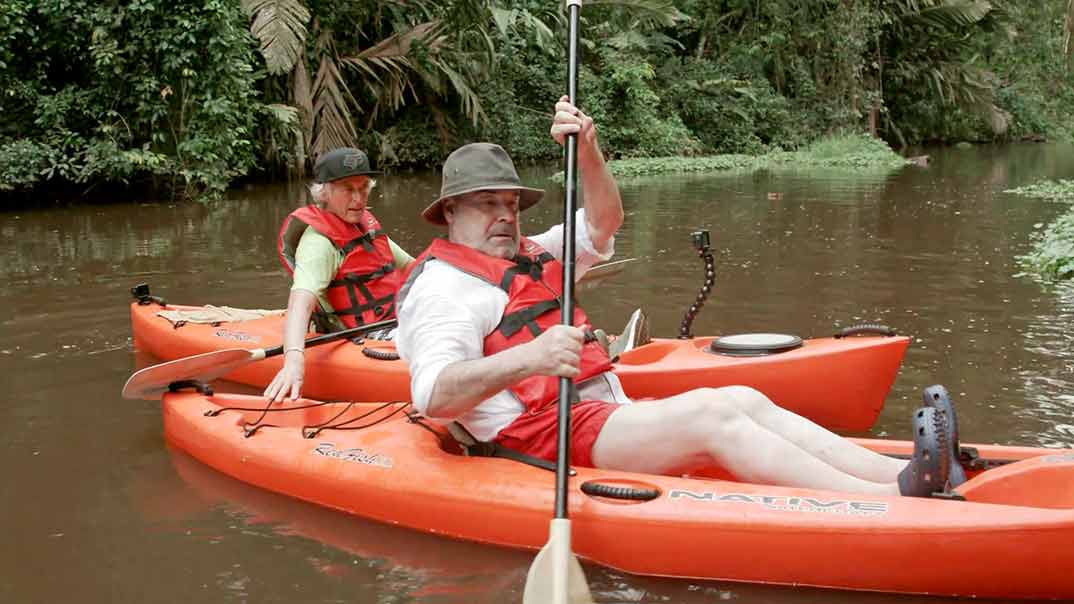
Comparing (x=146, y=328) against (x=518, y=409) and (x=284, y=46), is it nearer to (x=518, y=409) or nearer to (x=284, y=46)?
(x=518, y=409)

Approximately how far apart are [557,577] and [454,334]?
2.16 ft

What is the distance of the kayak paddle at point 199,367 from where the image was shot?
13.2 feet

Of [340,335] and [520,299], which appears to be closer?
[520,299]

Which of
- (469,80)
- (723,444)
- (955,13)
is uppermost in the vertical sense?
(955,13)

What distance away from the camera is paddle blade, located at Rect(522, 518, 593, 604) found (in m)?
2.49

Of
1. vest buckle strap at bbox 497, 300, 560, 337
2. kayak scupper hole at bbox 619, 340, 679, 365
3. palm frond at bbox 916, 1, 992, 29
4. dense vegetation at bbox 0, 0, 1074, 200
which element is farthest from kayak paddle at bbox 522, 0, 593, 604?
palm frond at bbox 916, 1, 992, 29

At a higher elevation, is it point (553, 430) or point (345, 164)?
point (345, 164)

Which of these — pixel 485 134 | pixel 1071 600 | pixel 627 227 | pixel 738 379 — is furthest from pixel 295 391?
pixel 485 134

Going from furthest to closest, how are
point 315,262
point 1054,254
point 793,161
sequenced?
1. point 793,161
2. point 1054,254
3. point 315,262

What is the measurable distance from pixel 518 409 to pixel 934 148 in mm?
24206

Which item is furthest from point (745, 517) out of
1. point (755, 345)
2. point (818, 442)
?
point (755, 345)

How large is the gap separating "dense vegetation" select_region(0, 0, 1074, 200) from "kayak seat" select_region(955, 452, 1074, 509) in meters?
6.83

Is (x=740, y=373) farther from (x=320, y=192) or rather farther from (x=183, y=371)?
(x=183, y=371)

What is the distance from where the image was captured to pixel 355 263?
4.68 m
